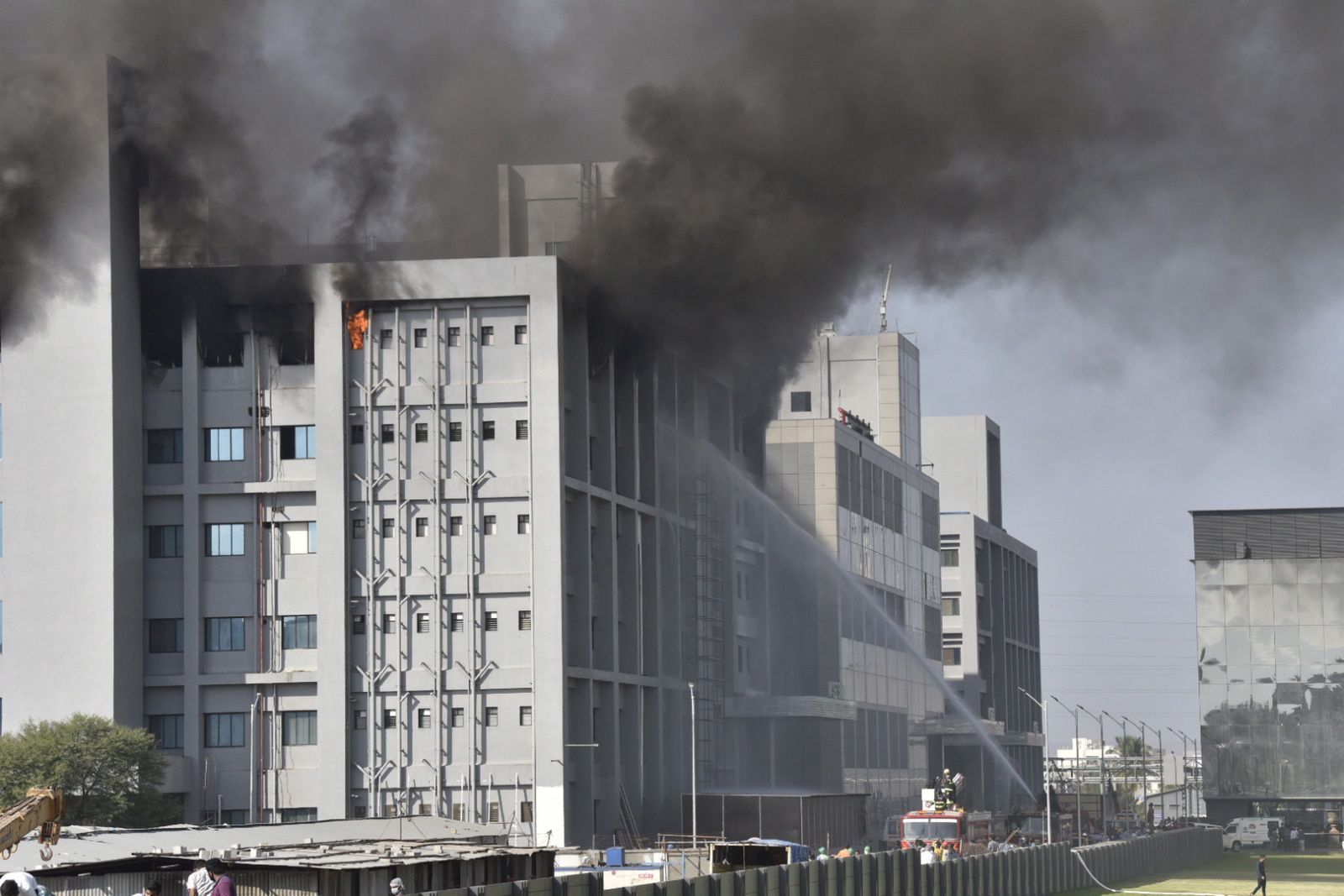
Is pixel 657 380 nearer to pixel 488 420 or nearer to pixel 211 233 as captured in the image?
pixel 488 420

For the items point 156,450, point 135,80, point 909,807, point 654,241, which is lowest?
point 909,807

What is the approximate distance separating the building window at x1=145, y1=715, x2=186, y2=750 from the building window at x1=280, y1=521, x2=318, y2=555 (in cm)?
902

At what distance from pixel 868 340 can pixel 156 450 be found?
3562 inches

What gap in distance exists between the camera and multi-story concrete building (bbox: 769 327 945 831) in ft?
414

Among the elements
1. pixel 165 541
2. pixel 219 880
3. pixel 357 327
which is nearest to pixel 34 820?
pixel 219 880

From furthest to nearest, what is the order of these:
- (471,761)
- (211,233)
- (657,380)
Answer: (657,380) → (211,233) → (471,761)

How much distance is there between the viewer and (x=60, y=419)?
3787 inches

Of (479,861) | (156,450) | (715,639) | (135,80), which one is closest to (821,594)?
(715,639)

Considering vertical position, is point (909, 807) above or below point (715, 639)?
below

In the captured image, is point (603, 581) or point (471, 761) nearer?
point (471, 761)

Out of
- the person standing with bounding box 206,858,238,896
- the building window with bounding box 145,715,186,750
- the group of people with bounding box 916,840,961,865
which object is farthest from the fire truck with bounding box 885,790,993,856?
the person standing with bounding box 206,858,238,896

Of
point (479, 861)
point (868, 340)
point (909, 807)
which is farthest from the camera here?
point (868, 340)

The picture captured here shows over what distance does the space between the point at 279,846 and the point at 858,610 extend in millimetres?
76263

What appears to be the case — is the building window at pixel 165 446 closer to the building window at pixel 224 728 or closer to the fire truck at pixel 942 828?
the building window at pixel 224 728
